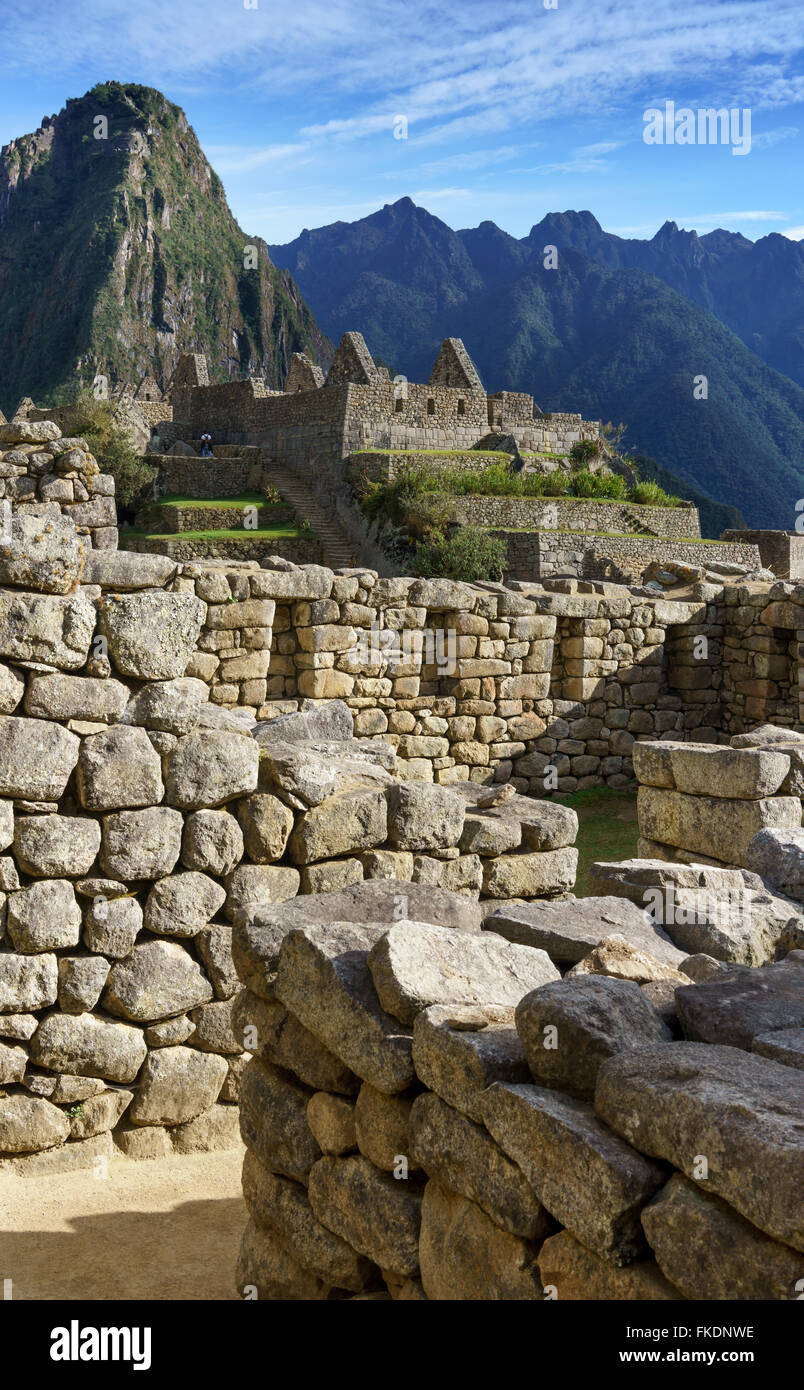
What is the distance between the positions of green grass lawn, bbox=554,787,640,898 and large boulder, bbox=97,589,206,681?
5.23 metres

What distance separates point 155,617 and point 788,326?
111 meters

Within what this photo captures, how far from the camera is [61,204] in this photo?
456 feet

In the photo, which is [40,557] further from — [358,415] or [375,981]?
[358,415]

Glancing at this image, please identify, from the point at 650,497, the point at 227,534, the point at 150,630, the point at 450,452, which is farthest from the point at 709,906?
the point at 450,452

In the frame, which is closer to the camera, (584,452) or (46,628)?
(46,628)

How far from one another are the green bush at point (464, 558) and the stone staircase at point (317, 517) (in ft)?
9.27

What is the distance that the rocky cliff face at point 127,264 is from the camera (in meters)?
118

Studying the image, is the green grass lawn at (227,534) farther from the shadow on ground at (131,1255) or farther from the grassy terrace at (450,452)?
the shadow on ground at (131,1255)

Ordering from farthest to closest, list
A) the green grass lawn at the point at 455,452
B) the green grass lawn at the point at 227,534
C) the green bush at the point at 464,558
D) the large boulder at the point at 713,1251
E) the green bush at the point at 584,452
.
Result: the green bush at the point at 584,452 < the green grass lawn at the point at 455,452 < the green grass lawn at the point at 227,534 < the green bush at the point at 464,558 < the large boulder at the point at 713,1251

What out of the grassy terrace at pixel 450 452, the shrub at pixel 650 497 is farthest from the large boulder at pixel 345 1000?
the shrub at pixel 650 497

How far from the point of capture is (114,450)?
3112 centimetres

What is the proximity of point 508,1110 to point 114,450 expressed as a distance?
30580mm

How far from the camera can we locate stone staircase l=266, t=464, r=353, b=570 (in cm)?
2772

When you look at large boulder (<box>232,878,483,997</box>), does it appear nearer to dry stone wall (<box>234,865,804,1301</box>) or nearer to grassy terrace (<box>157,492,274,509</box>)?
dry stone wall (<box>234,865,804,1301</box>)
